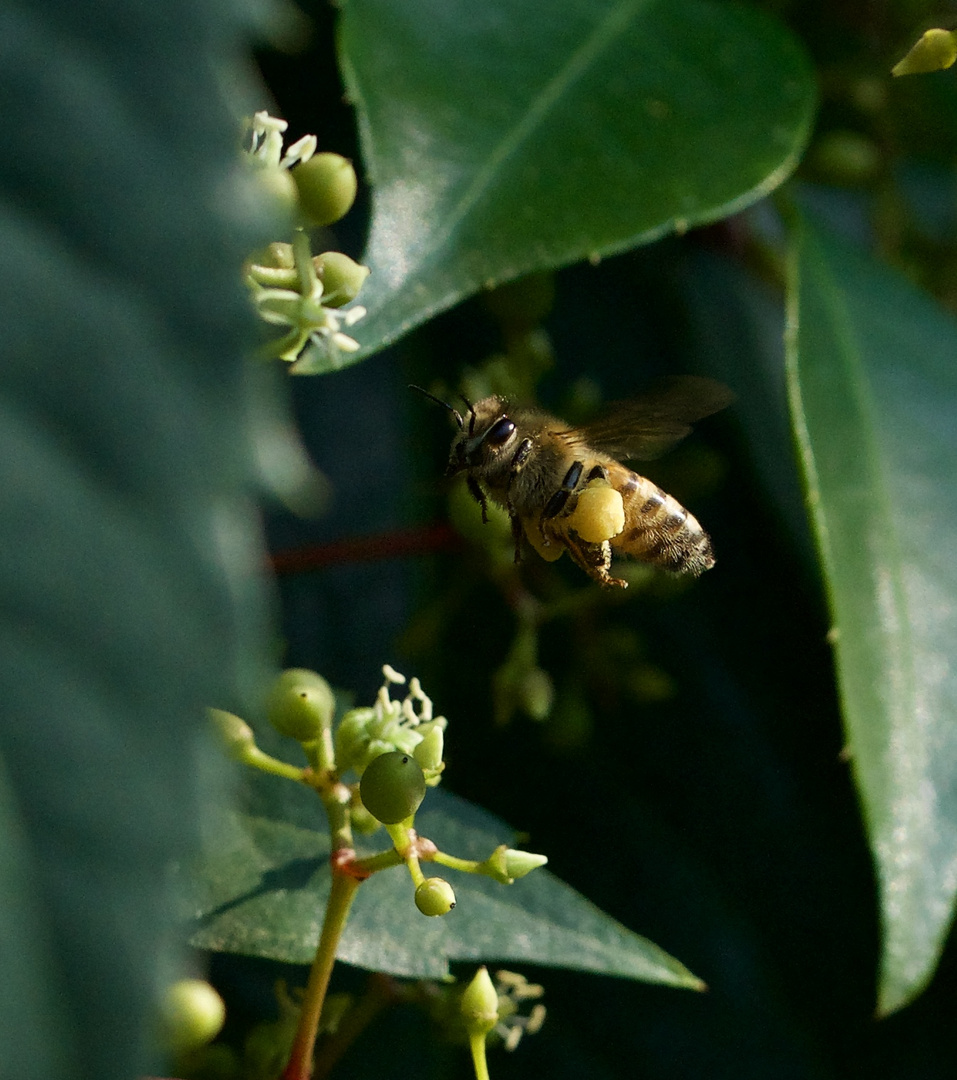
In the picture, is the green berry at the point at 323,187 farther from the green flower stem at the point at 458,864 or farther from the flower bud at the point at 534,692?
the flower bud at the point at 534,692

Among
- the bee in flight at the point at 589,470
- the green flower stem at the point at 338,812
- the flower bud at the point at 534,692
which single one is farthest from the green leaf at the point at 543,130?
the flower bud at the point at 534,692

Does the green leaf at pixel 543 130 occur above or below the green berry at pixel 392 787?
above

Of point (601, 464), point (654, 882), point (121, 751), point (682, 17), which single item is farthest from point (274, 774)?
point (682, 17)

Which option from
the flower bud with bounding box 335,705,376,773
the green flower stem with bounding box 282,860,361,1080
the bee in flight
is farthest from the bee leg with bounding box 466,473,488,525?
the green flower stem with bounding box 282,860,361,1080

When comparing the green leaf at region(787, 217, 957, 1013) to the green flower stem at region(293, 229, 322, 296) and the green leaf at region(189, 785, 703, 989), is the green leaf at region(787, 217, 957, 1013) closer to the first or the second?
the green leaf at region(189, 785, 703, 989)

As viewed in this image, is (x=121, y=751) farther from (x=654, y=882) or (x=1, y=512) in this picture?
(x=654, y=882)

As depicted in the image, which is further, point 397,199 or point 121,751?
point 397,199

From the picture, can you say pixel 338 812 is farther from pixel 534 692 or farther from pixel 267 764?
pixel 534 692
